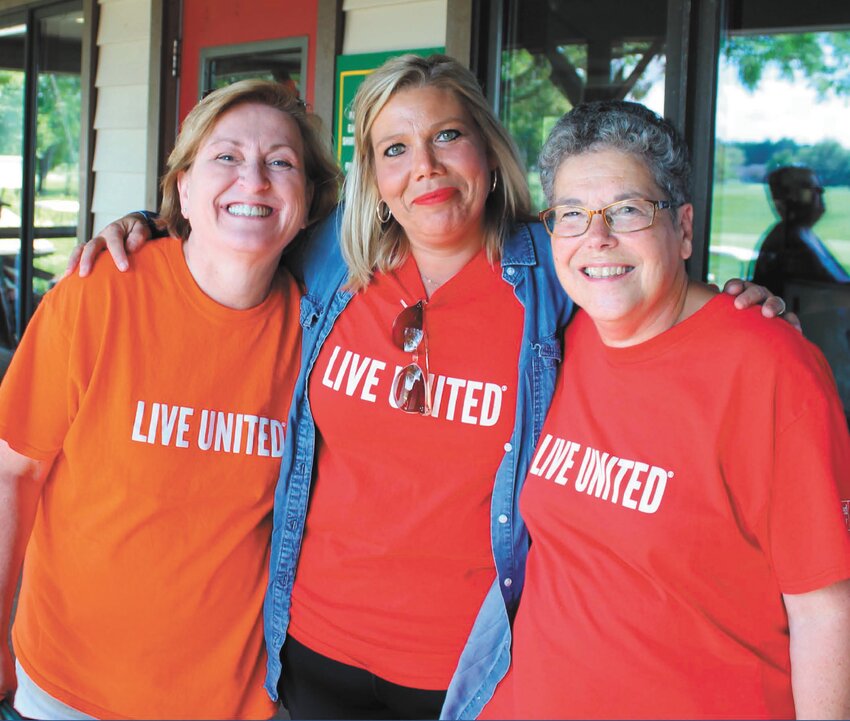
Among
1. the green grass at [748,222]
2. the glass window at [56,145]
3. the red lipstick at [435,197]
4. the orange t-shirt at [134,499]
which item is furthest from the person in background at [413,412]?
the glass window at [56,145]

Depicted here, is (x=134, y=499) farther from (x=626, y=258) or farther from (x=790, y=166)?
(x=790, y=166)

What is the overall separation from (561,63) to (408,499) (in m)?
2.36

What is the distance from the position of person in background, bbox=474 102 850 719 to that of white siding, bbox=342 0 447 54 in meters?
2.06

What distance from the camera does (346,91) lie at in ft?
12.6

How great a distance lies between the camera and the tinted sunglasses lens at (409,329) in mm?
1902

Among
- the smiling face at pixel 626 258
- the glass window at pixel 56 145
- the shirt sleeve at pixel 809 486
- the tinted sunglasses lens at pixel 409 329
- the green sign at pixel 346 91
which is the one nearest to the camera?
the shirt sleeve at pixel 809 486

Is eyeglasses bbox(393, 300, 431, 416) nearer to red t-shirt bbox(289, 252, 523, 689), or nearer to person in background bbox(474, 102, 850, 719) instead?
red t-shirt bbox(289, 252, 523, 689)

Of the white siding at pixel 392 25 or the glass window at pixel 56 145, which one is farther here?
the glass window at pixel 56 145

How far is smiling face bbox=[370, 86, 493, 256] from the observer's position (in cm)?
196

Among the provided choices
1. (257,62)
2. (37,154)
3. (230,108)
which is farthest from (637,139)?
(37,154)

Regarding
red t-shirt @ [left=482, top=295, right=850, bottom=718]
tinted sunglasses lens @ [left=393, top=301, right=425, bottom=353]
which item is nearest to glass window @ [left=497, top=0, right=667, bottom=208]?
tinted sunglasses lens @ [left=393, top=301, right=425, bottom=353]

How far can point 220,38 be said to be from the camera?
14.6 ft

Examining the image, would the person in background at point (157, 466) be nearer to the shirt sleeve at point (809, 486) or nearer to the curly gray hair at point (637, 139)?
the curly gray hair at point (637, 139)

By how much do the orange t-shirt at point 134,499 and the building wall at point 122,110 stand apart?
3.14 m
